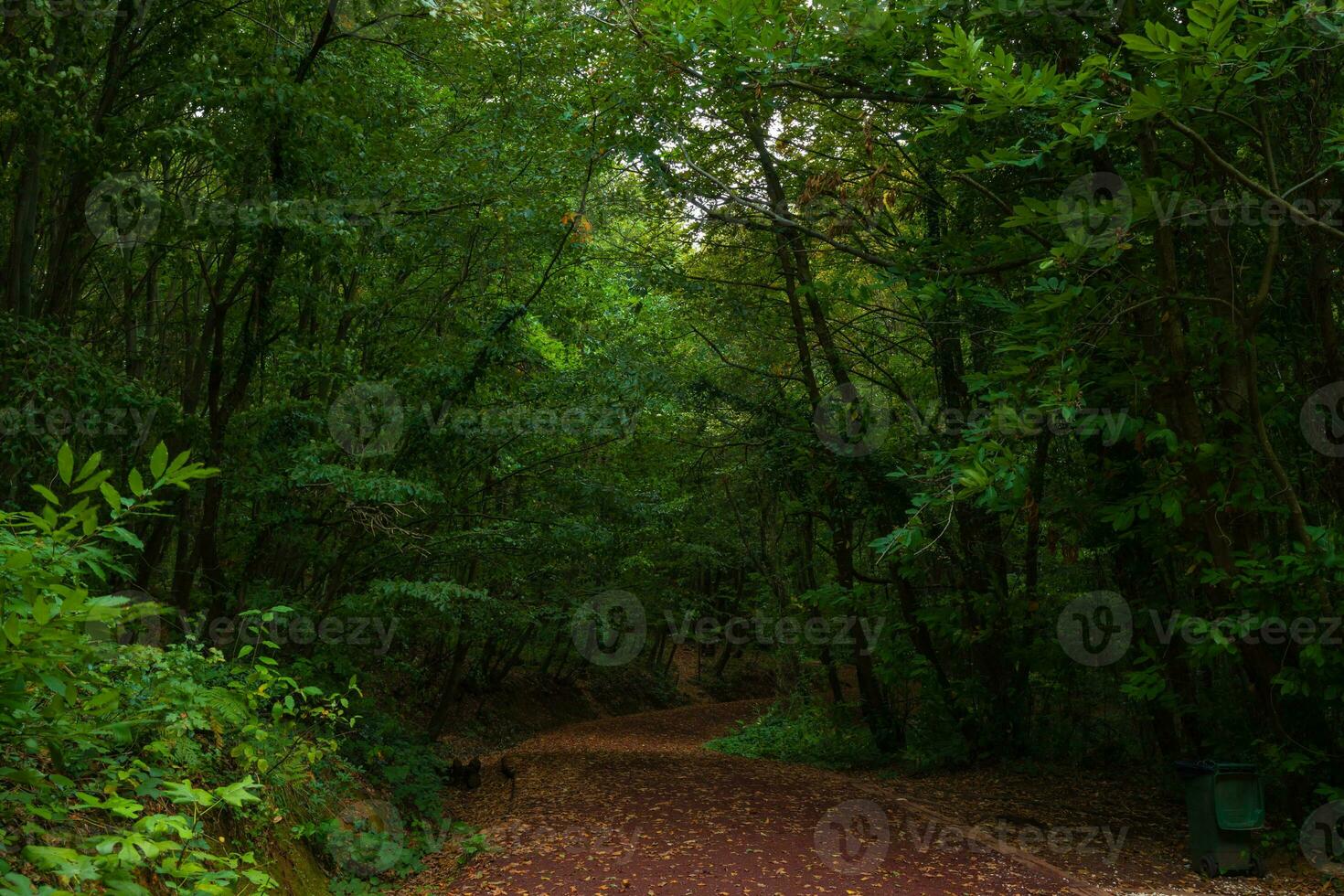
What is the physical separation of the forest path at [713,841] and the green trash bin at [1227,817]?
1131 mm

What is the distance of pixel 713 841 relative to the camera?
735cm

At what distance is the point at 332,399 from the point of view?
8.48 meters

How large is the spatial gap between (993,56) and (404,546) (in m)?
6.82

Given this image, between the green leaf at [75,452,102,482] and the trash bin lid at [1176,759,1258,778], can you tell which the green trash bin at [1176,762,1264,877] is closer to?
the trash bin lid at [1176,759,1258,778]

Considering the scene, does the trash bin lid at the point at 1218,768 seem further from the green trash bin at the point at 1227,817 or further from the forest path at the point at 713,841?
the forest path at the point at 713,841

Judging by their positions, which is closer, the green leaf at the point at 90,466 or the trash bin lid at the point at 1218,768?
the green leaf at the point at 90,466

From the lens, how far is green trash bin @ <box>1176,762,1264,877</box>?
21.2ft

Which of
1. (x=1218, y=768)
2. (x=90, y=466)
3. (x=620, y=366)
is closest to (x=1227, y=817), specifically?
(x=1218, y=768)

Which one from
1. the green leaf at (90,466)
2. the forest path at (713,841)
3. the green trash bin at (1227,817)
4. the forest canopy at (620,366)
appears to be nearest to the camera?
the green leaf at (90,466)

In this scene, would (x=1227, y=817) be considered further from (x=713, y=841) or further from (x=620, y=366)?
(x=620, y=366)

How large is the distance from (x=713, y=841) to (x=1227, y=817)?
12.5 ft

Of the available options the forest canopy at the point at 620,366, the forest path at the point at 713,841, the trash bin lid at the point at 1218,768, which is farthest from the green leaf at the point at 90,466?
the trash bin lid at the point at 1218,768

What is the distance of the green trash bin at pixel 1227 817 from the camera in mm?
6449

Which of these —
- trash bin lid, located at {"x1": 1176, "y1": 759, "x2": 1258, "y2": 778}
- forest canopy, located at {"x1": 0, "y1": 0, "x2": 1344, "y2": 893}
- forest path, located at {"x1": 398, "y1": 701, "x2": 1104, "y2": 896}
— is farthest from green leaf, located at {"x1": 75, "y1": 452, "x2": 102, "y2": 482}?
trash bin lid, located at {"x1": 1176, "y1": 759, "x2": 1258, "y2": 778}
